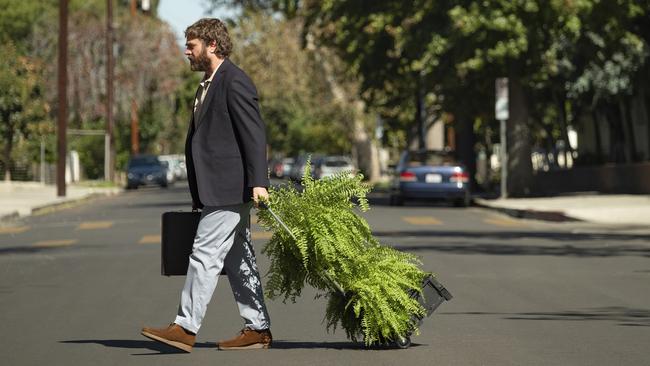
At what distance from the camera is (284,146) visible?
13062 cm

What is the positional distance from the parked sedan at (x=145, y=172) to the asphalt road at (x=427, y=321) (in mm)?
42660

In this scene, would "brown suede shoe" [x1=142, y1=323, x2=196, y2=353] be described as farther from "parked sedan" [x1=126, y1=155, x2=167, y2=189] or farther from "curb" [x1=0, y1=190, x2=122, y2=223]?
"parked sedan" [x1=126, y1=155, x2=167, y2=189]

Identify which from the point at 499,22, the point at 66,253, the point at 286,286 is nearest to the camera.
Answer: the point at 286,286

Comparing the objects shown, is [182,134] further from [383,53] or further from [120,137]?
[383,53]

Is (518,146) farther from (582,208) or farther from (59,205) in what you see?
(59,205)

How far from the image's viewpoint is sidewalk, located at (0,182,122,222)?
35916 mm

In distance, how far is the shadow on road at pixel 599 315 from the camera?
1191cm

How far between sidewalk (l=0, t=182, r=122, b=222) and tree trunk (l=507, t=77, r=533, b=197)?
38.6ft

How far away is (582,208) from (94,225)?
988 centimetres

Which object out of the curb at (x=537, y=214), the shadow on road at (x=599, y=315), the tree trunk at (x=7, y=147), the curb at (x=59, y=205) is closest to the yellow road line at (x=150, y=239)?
the curb at (x=537, y=214)

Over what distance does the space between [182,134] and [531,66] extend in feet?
230

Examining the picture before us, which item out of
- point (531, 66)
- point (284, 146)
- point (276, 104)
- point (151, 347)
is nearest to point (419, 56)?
point (531, 66)

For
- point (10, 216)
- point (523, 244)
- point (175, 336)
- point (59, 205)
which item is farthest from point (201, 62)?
point (59, 205)

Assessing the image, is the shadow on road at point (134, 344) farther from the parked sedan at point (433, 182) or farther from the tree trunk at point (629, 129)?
the tree trunk at point (629, 129)
